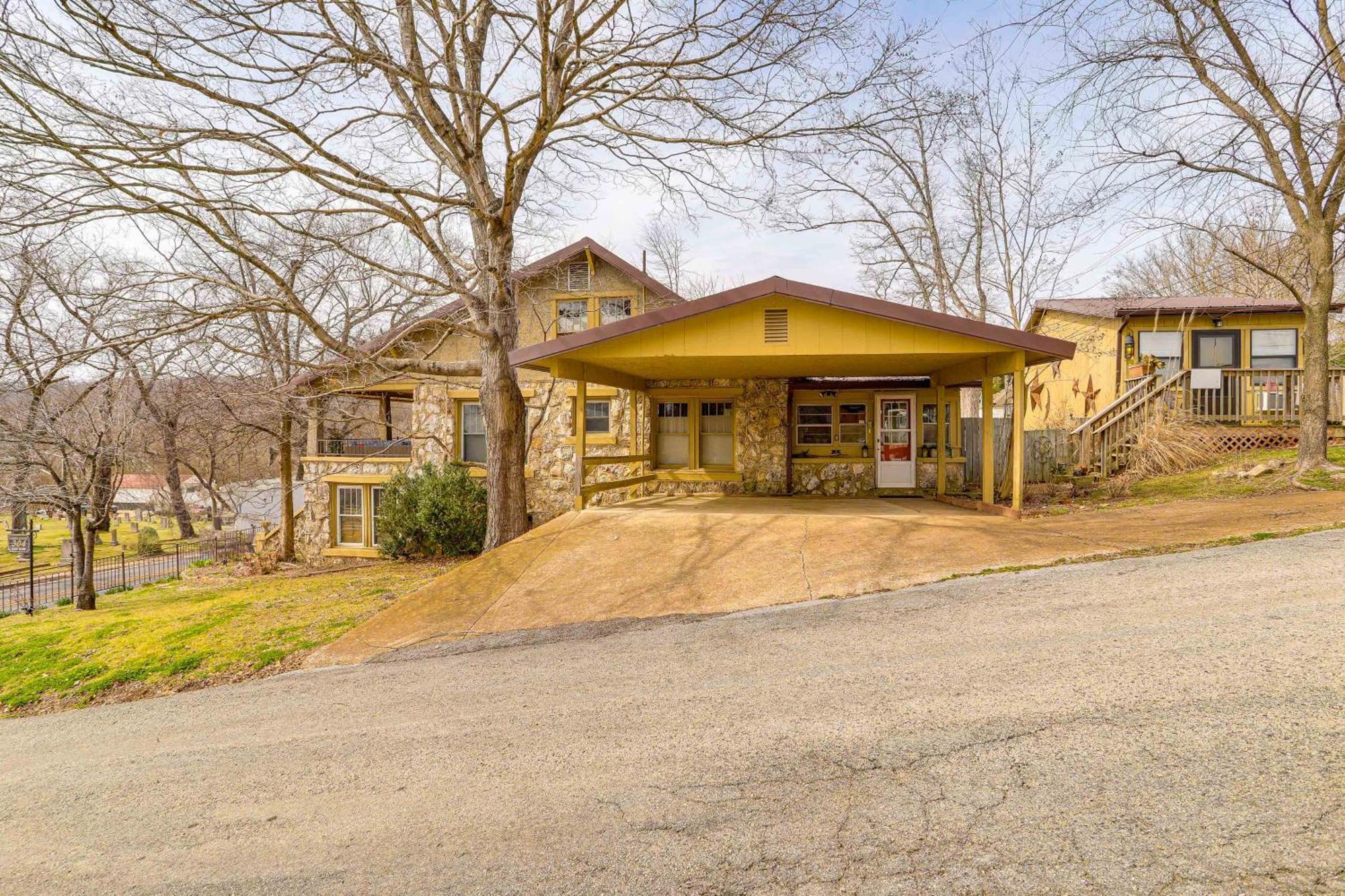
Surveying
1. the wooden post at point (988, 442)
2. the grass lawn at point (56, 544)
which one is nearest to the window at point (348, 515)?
the grass lawn at point (56, 544)

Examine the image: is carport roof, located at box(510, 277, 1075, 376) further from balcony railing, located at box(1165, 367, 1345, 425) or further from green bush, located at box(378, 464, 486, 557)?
balcony railing, located at box(1165, 367, 1345, 425)

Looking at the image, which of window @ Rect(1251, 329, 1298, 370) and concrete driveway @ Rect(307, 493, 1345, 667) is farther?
window @ Rect(1251, 329, 1298, 370)

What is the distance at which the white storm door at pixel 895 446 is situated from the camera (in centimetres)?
1362

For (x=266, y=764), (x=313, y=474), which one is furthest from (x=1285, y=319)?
(x=313, y=474)

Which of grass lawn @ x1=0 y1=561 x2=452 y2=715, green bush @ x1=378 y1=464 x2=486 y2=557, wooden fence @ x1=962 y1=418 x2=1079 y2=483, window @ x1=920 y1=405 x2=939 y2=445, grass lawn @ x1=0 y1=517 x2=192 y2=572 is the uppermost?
window @ x1=920 y1=405 x2=939 y2=445

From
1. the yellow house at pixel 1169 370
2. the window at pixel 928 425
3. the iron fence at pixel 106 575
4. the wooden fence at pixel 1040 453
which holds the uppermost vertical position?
the yellow house at pixel 1169 370

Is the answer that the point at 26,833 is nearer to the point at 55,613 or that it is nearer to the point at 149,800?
the point at 149,800

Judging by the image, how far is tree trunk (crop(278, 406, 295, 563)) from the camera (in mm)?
17281

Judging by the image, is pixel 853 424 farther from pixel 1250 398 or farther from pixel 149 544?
pixel 149 544

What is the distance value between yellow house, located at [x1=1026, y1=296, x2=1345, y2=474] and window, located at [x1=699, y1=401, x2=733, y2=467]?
23.8 feet

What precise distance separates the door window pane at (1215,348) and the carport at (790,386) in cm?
817

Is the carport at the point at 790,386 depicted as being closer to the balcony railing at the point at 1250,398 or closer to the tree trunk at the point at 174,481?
the balcony railing at the point at 1250,398

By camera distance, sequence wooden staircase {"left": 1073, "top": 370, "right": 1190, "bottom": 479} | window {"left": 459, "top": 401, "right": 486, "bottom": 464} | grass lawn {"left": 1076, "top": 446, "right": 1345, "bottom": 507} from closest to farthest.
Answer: grass lawn {"left": 1076, "top": 446, "right": 1345, "bottom": 507}
wooden staircase {"left": 1073, "top": 370, "right": 1190, "bottom": 479}
window {"left": 459, "top": 401, "right": 486, "bottom": 464}

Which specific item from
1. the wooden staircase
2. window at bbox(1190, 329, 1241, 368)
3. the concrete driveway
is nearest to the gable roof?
the concrete driveway
